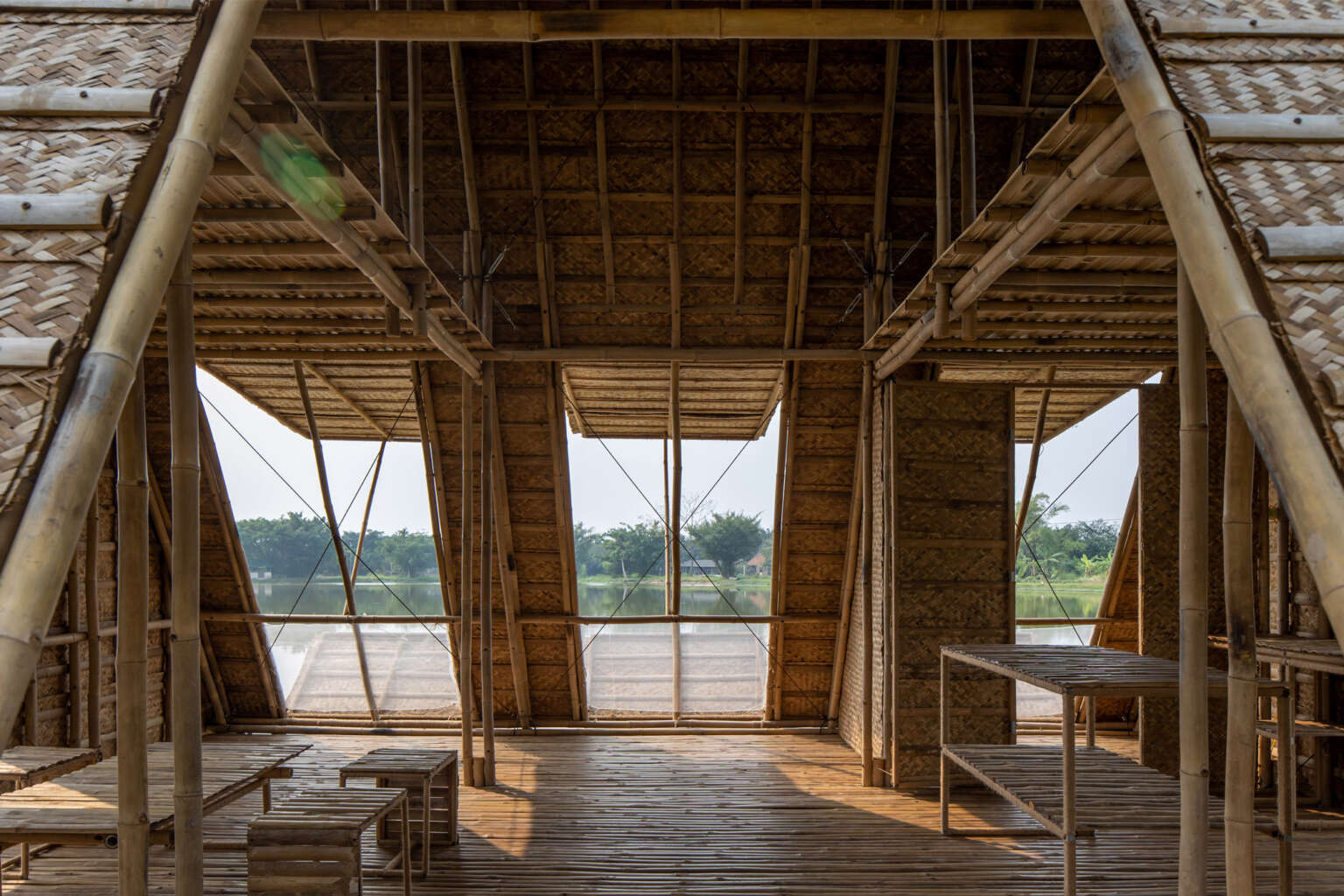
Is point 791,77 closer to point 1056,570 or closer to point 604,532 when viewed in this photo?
point 604,532

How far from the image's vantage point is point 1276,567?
7430mm

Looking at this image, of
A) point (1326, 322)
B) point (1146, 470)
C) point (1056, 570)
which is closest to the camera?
point (1326, 322)

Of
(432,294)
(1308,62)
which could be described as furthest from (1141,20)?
(432,294)

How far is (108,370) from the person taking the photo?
2039mm

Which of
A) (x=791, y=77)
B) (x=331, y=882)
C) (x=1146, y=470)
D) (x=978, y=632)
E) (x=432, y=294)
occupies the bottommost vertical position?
(x=331, y=882)

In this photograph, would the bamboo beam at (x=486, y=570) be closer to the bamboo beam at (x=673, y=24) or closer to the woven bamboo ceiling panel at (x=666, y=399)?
the woven bamboo ceiling panel at (x=666, y=399)

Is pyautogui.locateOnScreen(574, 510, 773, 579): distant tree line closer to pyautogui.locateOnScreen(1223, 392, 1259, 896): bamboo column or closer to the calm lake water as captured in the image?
the calm lake water

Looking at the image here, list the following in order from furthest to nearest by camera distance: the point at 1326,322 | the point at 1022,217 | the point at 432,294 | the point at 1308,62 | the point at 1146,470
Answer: the point at 1146,470, the point at 432,294, the point at 1022,217, the point at 1308,62, the point at 1326,322

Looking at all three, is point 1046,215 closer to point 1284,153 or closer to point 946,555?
point 1284,153

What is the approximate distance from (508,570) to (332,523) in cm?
172

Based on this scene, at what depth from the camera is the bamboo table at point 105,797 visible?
4066 mm

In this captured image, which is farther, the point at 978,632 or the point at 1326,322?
the point at 978,632

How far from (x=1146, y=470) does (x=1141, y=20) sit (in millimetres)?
5491

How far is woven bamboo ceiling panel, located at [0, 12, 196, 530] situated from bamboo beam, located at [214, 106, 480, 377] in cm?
39
